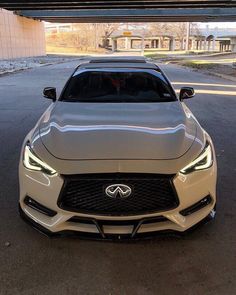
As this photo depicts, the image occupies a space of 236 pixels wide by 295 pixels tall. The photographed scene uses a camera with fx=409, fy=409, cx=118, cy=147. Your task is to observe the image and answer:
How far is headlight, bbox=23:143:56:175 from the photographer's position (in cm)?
335

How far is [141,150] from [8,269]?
56.7 inches

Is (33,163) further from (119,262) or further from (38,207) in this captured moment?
(119,262)

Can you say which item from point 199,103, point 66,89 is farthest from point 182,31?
point 66,89

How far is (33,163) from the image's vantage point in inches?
138

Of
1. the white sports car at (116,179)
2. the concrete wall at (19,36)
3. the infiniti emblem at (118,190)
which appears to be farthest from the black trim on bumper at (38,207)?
the concrete wall at (19,36)

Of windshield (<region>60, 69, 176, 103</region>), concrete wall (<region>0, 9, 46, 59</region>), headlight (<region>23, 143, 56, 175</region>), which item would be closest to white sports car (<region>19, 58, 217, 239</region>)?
headlight (<region>23, 143, 56, 175</region>)

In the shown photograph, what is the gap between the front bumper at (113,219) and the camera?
3252 mm

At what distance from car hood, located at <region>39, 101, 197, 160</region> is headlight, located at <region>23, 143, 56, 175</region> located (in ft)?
0.43

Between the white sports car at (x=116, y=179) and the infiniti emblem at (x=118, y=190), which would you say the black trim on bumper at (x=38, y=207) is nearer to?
the white sports car at (x=116, y=179)

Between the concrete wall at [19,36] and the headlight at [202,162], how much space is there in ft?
146

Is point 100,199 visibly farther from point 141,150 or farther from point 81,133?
point 81,133

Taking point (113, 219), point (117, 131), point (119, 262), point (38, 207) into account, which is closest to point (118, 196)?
point (113, 219)

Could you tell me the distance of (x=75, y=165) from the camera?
10.8ft

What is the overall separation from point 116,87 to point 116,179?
239 cm
